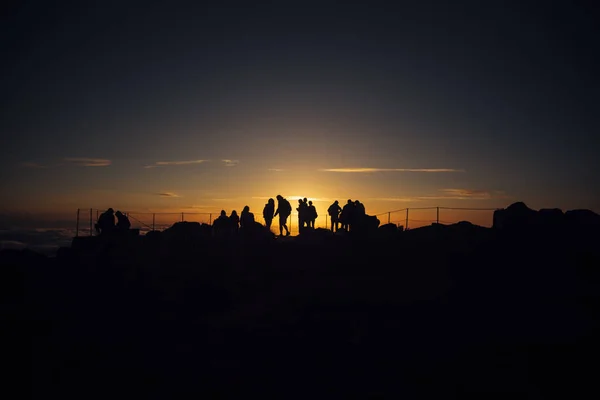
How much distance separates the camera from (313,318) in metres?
26.9

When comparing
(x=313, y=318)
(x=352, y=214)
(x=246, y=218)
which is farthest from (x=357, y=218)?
(x=313, y=318)

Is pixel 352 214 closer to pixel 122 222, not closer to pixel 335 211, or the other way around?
pixel 335 211

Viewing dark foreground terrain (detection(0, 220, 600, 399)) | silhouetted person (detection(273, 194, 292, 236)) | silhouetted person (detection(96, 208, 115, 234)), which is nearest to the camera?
dark foreground terrain (detection(0, 220, 600, 399))

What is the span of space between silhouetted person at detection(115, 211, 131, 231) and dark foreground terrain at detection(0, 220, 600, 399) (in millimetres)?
1547

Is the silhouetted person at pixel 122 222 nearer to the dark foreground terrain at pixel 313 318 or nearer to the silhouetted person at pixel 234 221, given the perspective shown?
the dark foreground terrain at pixel 313 318

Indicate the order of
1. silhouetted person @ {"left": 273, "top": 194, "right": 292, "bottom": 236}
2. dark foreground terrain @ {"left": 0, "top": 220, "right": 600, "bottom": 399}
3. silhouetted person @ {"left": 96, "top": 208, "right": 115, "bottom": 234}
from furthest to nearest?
silhouetted person @ {"left": 273, "top": 194, "right": 292, "bottom": 236}, silhouetted person @ {"left": 96, "top": 208, "right": 115, "bottom": 234}, dark foreground terrain @ {"left": 0, "top": 220, "right": 600, "bottom": 399}

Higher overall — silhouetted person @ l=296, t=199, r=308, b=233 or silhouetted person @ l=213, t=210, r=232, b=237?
silhouetted person @ l=296, t=199, r=308, b=233

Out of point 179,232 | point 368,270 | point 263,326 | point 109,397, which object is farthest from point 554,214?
point 109,397

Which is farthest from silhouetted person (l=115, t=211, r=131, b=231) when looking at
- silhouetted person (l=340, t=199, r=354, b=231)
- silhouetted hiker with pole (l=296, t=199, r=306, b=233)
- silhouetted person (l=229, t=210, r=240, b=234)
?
silhouetted person (l=340, t=199, r=354, b=231)

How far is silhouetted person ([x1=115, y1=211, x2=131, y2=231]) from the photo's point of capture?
1424 inches

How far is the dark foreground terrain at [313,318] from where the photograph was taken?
920 inches

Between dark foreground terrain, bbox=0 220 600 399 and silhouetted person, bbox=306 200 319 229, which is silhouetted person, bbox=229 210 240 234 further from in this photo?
silhouetted person, bbox=306 200 319 229

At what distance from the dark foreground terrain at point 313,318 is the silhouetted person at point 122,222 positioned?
155 cm

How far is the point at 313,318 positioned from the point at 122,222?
16416 millimetres
